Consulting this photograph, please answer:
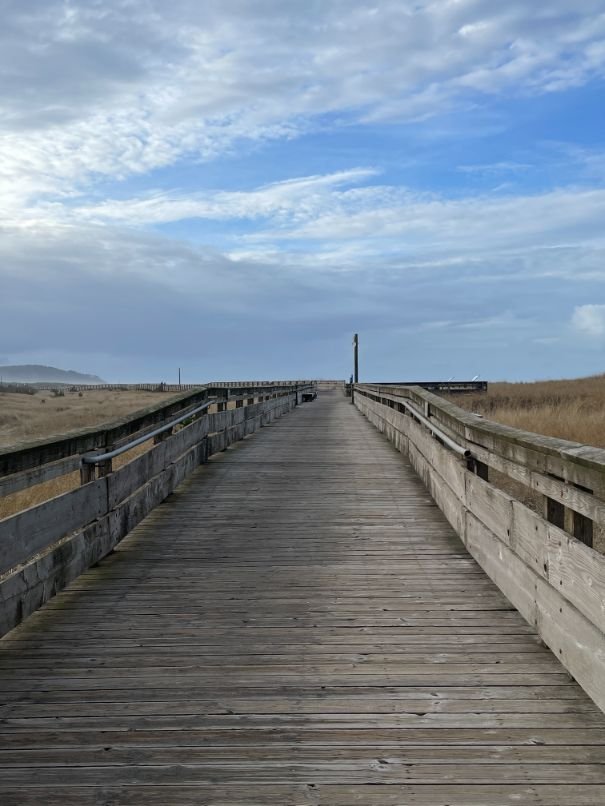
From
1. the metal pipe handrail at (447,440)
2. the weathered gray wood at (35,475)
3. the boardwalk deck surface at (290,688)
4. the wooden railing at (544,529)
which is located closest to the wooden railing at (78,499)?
the weathered gray wood at (35,475)

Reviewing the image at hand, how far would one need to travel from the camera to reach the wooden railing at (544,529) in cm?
384

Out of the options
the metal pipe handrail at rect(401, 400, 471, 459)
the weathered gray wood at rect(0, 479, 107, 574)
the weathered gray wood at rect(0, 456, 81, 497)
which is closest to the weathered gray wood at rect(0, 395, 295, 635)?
the weathered gray wood at rect(0, 479, 107, 574)

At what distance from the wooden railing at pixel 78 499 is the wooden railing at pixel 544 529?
10.8 feet

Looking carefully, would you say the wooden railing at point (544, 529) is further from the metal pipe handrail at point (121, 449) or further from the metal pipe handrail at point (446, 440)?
the metal pipe handrail at point (121, 449)

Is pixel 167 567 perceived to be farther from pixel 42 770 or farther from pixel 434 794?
pixel 434 794

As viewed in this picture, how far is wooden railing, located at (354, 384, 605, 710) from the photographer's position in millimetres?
3844

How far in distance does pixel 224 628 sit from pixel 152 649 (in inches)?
21.8

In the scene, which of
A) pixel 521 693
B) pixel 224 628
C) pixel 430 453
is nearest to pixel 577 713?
pixel 521 693

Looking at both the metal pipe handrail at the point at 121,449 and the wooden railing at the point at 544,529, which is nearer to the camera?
the wooden railing at the point at 544,529

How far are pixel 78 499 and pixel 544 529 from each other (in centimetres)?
363

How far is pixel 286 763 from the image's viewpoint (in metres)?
3.29

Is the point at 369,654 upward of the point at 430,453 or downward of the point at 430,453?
downward

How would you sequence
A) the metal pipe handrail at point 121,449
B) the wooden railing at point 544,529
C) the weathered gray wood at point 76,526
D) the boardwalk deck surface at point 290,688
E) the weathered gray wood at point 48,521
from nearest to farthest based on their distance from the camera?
Result: 1. the boardwalk deck surface at point 290,688
2. the wooden railing at point 544,529
3. the weathered gray wood at point 48,521
4. the weathered gray wood at point 76,526
5. the metal pipe handrail at point 121,449

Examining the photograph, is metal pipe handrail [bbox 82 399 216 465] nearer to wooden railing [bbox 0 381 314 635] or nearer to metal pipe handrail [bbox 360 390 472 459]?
wooden railing [bbox 0 381 314 635]
